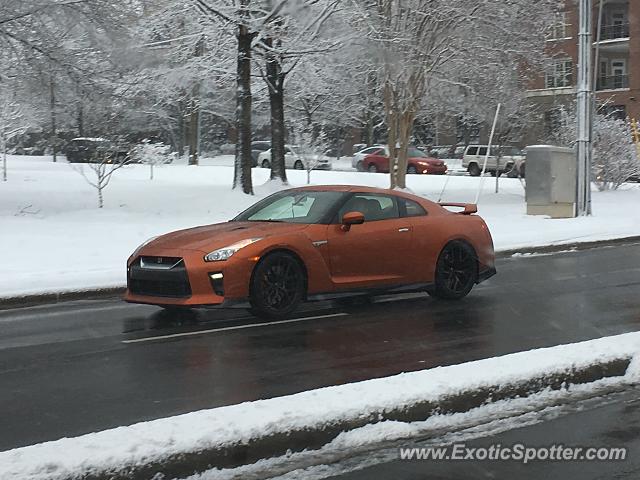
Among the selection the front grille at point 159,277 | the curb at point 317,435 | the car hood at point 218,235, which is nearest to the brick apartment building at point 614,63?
the car hood at point 218,235

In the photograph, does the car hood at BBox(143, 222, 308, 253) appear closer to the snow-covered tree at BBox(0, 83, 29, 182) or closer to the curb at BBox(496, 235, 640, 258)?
the curb at BBox(496, 235, 640, 258)

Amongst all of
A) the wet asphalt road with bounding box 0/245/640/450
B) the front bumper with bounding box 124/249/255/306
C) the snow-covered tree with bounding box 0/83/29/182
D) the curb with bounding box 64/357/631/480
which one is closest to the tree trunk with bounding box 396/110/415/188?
the snow-covered tree with bounding box 0/83/29/182

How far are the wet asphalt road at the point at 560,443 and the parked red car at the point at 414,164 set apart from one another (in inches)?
1510

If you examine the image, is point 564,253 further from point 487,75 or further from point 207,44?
point 207,44

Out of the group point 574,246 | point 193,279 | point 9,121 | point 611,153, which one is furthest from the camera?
point 9,121

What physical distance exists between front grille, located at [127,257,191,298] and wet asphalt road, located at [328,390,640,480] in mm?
4182

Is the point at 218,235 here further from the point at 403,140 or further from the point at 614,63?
the point at 614,63

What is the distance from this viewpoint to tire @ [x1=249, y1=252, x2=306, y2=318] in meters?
9.35

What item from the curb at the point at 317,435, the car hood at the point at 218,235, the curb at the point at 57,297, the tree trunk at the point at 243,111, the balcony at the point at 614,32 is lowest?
the curb at the point at 57,297

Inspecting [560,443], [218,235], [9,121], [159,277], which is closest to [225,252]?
[218,235]

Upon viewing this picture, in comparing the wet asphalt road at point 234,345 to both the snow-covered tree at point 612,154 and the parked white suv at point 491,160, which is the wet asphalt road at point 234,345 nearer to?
the snow-covered tree at point 612,154

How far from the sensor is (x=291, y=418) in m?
5.39

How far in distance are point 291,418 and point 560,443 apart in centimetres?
163

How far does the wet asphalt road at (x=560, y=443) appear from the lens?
5.00 metres
